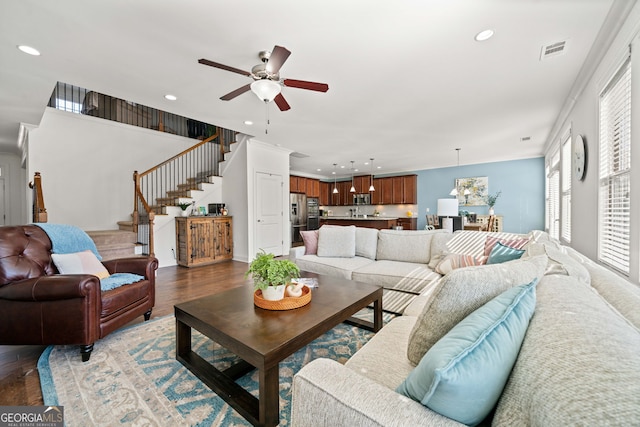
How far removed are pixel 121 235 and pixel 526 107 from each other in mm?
6545

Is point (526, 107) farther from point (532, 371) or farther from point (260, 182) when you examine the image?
point (260, 182)

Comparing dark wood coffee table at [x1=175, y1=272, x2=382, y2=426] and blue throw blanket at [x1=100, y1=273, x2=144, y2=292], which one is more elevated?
blue throw blanket at [x1=100, y1=273, x2=144, y2=292]

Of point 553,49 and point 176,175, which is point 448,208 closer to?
point 553,49

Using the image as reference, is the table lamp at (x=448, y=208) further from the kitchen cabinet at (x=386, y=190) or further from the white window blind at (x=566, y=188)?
the kitchen cabinet at (x=386, y=190)

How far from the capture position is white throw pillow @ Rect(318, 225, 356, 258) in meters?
3.58

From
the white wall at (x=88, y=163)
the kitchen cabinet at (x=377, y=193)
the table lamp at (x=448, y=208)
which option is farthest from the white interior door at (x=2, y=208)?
the kitchen cabinet at (x=377, y=193)

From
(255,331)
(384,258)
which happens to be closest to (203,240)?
(384,258)

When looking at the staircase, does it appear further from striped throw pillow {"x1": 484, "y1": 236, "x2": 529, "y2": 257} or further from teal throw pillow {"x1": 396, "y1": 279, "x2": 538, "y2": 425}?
striped throw pillow {"x1": 484, "y1": 236, "x2": 529, "y2": 257}

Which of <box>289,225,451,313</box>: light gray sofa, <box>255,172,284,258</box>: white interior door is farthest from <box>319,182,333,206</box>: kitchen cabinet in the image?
<box>289,225,451,313</box>: light gray sofa

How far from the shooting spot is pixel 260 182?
587cm

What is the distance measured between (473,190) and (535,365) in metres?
8.49

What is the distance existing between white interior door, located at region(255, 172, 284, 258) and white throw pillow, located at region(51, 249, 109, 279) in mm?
3279

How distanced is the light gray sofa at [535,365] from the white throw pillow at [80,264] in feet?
8.13

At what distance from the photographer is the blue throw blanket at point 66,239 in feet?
7.92
